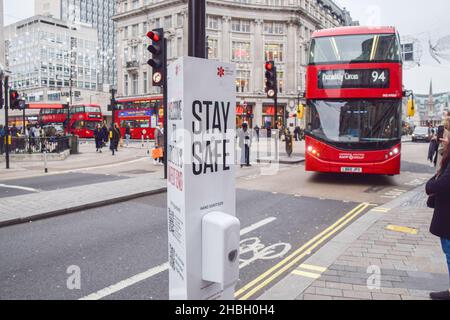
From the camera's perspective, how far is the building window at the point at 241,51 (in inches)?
2433

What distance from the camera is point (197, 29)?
9.61 ft

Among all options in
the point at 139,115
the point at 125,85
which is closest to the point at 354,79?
the point at 139,115

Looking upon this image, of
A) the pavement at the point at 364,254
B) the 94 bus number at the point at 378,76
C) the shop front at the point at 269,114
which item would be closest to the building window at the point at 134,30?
the shop front at the point at 269,114

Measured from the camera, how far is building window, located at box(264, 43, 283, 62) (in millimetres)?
63250

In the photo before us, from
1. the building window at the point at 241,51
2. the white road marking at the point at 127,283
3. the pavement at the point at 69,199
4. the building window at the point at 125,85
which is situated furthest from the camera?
the building window at the point at 125,85

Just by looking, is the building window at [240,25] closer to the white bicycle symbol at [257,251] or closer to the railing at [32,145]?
the railing at [32,145]

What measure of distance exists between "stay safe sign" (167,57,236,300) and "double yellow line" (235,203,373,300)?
1.71 metres

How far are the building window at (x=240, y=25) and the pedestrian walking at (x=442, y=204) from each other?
61826 millimetres

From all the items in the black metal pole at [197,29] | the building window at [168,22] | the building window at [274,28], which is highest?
the building window at [168,22]

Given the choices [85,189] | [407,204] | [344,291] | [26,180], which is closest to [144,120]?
[26,180]

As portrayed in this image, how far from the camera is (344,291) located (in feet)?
12.8

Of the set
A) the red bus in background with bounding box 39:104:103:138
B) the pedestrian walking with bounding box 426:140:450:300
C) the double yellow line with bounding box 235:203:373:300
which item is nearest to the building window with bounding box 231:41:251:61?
the red bus in background with bounding box 39:104:103:138

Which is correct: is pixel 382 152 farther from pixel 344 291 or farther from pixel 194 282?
pixel 194 282

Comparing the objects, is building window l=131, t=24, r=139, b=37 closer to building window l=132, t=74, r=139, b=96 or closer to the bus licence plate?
building window l=132, t=74, r=139, b=96
